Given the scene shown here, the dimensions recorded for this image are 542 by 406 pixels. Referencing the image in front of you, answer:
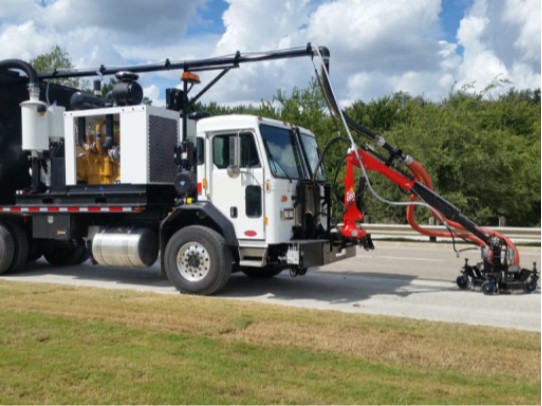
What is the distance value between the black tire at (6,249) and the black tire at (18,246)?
0.25 feet

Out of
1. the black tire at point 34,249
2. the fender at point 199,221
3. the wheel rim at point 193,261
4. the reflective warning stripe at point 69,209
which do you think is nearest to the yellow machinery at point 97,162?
the reflective warning stripe at point 69,209

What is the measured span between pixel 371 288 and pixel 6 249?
22.4ft

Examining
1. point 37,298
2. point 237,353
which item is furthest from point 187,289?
point 237,353

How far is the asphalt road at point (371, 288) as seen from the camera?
8.18 metres

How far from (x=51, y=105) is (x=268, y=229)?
553cm

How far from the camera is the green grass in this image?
14.8ft

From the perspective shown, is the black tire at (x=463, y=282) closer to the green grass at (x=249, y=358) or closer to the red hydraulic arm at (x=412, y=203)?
the red hydraulic arm at (x=412, y=203)

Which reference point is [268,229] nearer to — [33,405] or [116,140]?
[116,140]

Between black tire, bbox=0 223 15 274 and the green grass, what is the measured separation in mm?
4285

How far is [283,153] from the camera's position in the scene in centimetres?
960

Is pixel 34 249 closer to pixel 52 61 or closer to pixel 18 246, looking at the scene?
pixel 18 246

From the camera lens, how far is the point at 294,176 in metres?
9.66

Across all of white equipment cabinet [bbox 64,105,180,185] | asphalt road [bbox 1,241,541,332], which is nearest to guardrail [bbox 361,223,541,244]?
asphalt road [bbox 1,241,541,332]

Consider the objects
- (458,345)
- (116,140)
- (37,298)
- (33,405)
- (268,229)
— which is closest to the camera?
(33,405)
